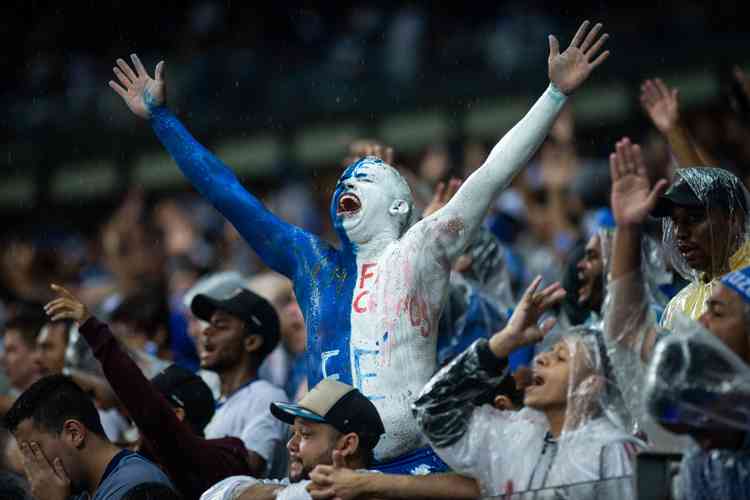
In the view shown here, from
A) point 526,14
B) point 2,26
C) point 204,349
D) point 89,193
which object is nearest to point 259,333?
point 204,349

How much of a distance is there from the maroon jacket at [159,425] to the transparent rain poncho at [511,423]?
1.22m

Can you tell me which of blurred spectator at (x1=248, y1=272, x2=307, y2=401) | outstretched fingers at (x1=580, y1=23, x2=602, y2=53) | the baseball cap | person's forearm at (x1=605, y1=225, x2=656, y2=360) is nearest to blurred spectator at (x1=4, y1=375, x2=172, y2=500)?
the baseball cap

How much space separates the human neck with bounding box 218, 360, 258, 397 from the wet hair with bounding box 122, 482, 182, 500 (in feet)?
5.71

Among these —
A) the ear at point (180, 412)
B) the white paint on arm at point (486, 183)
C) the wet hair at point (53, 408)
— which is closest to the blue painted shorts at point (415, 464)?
the white paint on arm at point (486, 183)

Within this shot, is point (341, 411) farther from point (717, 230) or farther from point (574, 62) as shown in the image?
point (574, 62)

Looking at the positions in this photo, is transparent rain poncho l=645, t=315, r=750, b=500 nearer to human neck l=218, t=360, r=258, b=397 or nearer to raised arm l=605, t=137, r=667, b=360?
raised arm l=605, t=137, r=667, b=360

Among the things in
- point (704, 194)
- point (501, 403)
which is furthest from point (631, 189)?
point (501, 403)

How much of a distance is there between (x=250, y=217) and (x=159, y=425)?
3.12ft

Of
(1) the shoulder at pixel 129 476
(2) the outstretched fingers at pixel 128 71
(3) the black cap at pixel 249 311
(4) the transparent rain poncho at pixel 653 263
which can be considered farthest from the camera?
(3) the black cap at pixel 249 311

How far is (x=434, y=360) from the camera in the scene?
18.8 feet

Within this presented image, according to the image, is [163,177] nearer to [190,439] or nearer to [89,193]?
[89,193]

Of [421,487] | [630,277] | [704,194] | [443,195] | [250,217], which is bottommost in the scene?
[421,487]

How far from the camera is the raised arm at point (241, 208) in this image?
611 centimetres

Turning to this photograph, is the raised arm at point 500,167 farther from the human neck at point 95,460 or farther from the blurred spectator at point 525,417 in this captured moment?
the human neck at point 95,460
